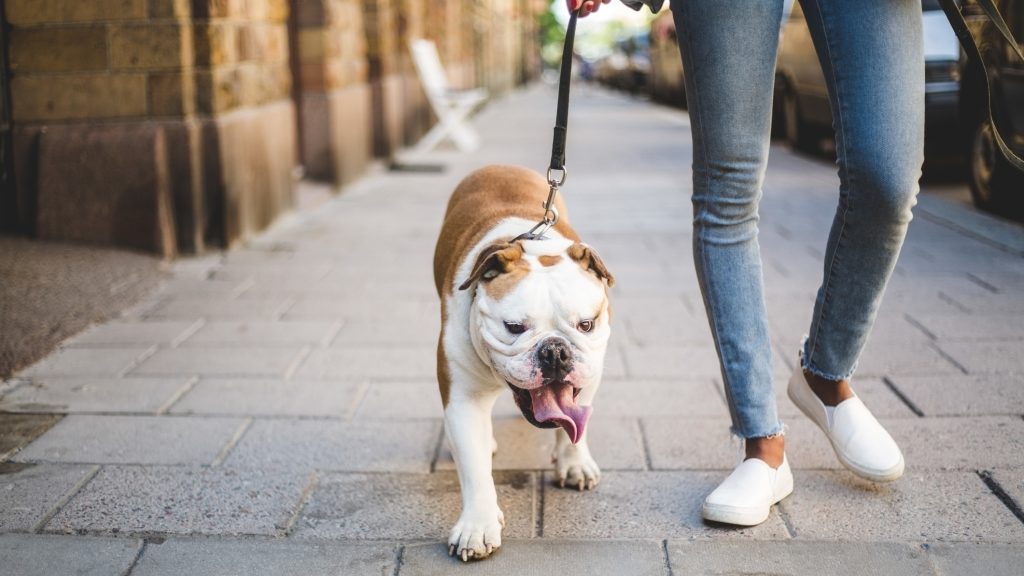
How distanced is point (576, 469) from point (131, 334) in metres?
2.41

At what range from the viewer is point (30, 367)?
13.0 feet

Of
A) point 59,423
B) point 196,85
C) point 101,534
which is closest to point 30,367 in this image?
point 59,423

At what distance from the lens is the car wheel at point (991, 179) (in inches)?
267

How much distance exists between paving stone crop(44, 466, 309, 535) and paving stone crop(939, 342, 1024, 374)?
8.29 ft

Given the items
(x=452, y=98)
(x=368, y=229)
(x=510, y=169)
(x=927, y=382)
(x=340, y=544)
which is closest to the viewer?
(x=340, y=544)

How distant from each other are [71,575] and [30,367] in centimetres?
180

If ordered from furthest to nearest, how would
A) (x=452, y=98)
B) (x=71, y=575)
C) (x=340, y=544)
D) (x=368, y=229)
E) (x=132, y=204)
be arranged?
1. (x=452, y=98)
2. (x=368, y=229)
3. (x=132, y=204)
4. (x=340, y=544)
5. (x=71, y=575)

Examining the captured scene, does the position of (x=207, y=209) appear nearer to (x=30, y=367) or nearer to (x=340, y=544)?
(x=30, y=367)

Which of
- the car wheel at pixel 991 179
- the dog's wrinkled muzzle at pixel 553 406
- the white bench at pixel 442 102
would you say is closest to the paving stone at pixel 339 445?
the dog's wrinkled muzzle at pixel 553 406

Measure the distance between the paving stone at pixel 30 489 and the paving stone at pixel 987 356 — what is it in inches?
122

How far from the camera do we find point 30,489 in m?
2.87

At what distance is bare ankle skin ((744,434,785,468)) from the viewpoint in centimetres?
274

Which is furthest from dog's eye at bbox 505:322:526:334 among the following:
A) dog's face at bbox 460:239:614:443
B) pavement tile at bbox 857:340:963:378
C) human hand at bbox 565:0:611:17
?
pavement tile at bbox 857:340:963:378

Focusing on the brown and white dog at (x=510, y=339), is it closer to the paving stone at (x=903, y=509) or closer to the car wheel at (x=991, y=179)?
the paving stone at (x=903, y=509)
